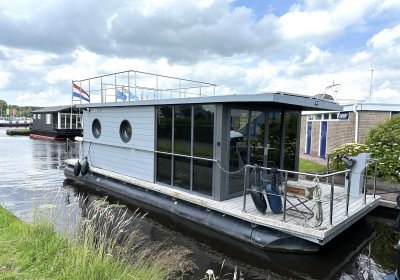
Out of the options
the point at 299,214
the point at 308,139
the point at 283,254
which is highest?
the point at 308,139

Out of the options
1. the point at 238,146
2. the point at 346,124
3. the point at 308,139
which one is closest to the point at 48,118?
the point at 308,139

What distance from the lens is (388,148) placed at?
10742 mm

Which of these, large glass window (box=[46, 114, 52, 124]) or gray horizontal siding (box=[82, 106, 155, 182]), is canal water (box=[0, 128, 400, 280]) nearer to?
gray horizontal siding (box=[82, 106, 155, 182])

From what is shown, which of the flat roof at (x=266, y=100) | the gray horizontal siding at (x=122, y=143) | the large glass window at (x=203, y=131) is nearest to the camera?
the flat roof at (x=266, y=100)

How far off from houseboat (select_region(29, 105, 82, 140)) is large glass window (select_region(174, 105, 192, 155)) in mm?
28433

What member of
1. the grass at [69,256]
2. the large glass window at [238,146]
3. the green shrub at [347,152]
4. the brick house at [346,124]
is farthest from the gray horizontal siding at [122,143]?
the brick house at [346,124]

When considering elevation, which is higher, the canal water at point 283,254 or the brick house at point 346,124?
the brick house at point 346,124

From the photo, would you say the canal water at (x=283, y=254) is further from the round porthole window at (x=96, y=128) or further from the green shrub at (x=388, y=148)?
the round porthole window at (x=96, y=128)

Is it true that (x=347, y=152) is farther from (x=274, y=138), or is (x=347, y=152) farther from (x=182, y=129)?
(x=182, y=129)

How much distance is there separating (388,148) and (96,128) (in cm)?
1042

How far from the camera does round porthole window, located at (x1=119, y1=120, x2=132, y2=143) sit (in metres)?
10.9

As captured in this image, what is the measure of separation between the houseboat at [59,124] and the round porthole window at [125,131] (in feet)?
83.9

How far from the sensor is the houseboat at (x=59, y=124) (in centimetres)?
3441

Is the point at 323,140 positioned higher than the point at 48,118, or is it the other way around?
the point at 48,118
